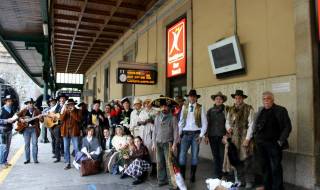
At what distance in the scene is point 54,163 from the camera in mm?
7863

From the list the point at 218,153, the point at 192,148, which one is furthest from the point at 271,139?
the point at 192,148

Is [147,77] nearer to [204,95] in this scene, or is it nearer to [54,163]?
[204,95]

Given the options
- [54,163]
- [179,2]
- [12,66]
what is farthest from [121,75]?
[12,66]

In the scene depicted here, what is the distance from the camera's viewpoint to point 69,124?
7.45 metres

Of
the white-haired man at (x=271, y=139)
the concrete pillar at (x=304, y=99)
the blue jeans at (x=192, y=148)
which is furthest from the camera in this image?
the blue jeans at (x=192, y=148)

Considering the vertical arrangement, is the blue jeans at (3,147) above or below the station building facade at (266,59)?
below

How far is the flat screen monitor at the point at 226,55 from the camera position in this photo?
275 inches

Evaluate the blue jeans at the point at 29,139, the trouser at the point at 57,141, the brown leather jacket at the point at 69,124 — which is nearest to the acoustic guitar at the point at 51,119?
the trouser at the point at 57,141

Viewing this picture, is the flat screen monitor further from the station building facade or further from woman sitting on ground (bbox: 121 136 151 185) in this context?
woman sitting on ground (bbox: 121 136 151 185)

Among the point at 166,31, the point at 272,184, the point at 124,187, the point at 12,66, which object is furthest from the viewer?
the point at 12,66

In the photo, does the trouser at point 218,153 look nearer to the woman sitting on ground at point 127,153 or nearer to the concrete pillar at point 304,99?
the concrete pillar at point 304,99

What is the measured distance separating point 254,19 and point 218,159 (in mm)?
3262

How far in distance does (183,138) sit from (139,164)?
3.39ft

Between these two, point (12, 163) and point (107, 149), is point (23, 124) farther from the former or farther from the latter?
point (107, 149)
